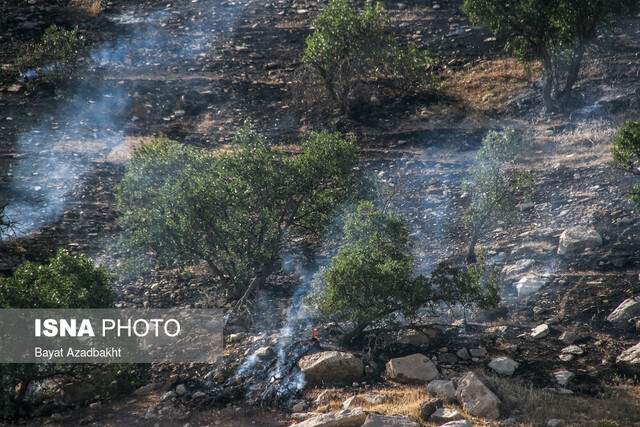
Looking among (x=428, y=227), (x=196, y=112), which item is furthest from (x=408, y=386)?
(x=196, y=112)

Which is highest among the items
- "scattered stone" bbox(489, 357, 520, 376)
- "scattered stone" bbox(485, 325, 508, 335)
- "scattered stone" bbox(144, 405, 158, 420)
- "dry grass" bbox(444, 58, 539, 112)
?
"dry grass" bbox(444, 58, 539, 112)

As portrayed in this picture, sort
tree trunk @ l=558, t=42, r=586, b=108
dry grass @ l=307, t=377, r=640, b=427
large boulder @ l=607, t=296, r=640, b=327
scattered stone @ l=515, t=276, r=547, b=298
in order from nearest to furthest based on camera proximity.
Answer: dry grass @ l=307, t=377, r=640, b=427 → large boulder @ l=607, t=296, r=640, b=327 → scattered stone @ l=515, t=276, r=547, b=298 → tree trunk @ l=558, t=42, r=586, b=108

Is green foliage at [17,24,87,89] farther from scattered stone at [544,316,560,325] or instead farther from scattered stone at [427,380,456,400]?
scattered stone at [544,316,560,325]

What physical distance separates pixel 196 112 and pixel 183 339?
990 cm

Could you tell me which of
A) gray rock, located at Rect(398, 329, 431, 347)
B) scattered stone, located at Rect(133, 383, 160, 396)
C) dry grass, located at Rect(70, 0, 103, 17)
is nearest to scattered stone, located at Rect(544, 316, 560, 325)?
gray rock, located at Rect(398, 329, 431, 347)

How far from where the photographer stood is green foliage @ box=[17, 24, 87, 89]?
718 inches

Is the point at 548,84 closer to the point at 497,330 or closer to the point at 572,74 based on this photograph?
the point at 572,74

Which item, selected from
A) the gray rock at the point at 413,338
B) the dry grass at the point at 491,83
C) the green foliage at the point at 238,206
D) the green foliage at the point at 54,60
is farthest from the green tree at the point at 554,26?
the green foliage at the point at 54,60

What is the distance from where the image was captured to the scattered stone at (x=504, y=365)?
7.62 meters

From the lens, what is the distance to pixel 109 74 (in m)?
19.4

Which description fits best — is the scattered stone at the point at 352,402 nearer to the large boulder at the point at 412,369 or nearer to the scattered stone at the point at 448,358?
the large boulder at the point at 412,369

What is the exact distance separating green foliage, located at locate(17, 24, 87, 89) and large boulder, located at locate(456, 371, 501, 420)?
16.6m

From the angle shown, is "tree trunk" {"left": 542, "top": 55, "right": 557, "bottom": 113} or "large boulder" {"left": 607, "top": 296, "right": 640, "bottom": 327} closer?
"large boulder" {"left": 607, "top": 296, "right": 640, "bottom": 327}

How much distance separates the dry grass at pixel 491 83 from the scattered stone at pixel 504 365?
9284 mm
